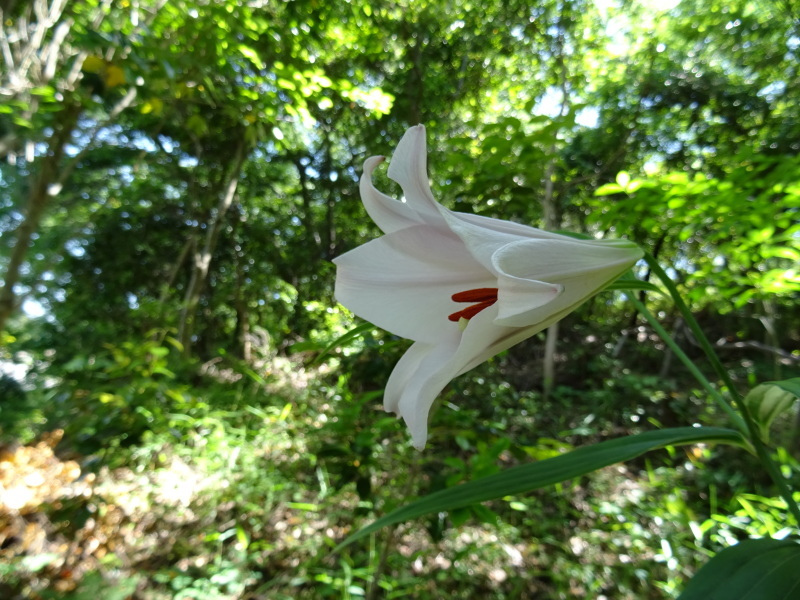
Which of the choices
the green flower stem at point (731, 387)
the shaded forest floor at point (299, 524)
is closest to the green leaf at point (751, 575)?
the green flower stem at point (731, 387)

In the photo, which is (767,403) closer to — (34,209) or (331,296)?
(34,209)

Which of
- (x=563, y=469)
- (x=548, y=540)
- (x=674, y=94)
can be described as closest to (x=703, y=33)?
(x=674, y=94)

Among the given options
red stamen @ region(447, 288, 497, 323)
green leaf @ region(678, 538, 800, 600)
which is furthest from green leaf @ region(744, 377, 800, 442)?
red stamen @ region(447, 288, 497, 323)

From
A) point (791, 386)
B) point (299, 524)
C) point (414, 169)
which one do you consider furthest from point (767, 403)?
point (299, 524)

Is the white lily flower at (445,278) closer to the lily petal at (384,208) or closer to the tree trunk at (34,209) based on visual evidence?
the lily petal at (384,208)

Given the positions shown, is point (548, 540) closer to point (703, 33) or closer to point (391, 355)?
point (391, 355)

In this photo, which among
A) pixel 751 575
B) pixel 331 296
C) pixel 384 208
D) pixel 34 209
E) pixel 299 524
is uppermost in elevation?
pixel 34 209
